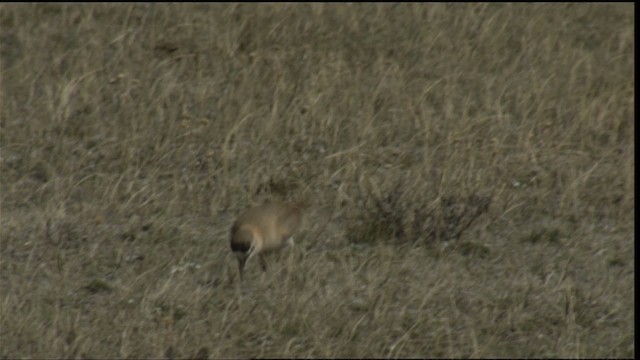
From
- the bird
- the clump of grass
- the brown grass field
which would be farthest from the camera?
the clump of grass

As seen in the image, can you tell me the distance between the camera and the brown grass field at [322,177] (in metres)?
6.59

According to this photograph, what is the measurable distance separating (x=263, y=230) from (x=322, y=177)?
1.45 metres

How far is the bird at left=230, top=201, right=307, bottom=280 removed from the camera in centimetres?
709

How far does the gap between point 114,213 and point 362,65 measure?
3135 mm

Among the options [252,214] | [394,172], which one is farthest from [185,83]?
[252,214]

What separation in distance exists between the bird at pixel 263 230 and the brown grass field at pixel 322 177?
11cm

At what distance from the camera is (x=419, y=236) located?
7.70 metres

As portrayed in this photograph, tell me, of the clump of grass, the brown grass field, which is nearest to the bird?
the brown grass field

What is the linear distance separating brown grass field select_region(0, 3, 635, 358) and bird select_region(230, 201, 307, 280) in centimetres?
11

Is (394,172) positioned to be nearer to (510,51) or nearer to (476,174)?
(476,174)

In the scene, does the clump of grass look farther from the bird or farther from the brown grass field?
the bird

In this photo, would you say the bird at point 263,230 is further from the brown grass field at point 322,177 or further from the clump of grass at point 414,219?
the clump of grass at point 414,219

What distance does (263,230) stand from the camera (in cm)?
714

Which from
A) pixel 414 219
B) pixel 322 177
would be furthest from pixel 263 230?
pixel 322 177
